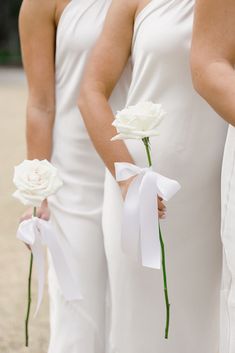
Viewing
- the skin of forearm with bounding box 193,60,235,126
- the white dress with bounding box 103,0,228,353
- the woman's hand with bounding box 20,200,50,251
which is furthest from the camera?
the woman's hand with bounding box 20,200,50,251

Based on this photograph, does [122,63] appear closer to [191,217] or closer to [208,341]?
[191,217]

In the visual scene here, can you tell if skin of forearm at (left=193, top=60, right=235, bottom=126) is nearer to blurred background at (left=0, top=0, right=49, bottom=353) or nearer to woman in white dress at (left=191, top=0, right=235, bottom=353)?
woman in white dress at (left=191, top=0, right=235, bottom=353)

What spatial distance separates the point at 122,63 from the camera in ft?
11.6

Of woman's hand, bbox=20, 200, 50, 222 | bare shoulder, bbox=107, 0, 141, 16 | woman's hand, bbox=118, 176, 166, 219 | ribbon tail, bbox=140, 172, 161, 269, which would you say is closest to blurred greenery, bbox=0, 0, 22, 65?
woman's hand, bbox=20, 200, 50, 222

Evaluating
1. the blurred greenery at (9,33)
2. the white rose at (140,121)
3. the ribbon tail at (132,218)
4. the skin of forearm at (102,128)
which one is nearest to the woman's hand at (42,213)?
the skin of forearm at (102,128)

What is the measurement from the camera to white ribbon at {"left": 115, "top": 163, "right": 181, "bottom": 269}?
315 cm

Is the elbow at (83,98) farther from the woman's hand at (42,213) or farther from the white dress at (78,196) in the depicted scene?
the woman's hand at (42,213)

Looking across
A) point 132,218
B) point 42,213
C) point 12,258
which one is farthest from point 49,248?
point 12,258

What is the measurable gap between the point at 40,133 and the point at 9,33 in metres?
26.9

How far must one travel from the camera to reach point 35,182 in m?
3.20

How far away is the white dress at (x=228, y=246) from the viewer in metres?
3.01

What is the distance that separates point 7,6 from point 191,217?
91.3 ft

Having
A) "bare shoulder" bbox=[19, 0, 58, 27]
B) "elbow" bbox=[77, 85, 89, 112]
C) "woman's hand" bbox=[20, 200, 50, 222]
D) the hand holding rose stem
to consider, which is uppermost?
Answer: "bare shoulder" bbox=[19, 0, 58, 27]

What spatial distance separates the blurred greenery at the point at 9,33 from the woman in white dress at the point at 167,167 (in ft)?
86.7
